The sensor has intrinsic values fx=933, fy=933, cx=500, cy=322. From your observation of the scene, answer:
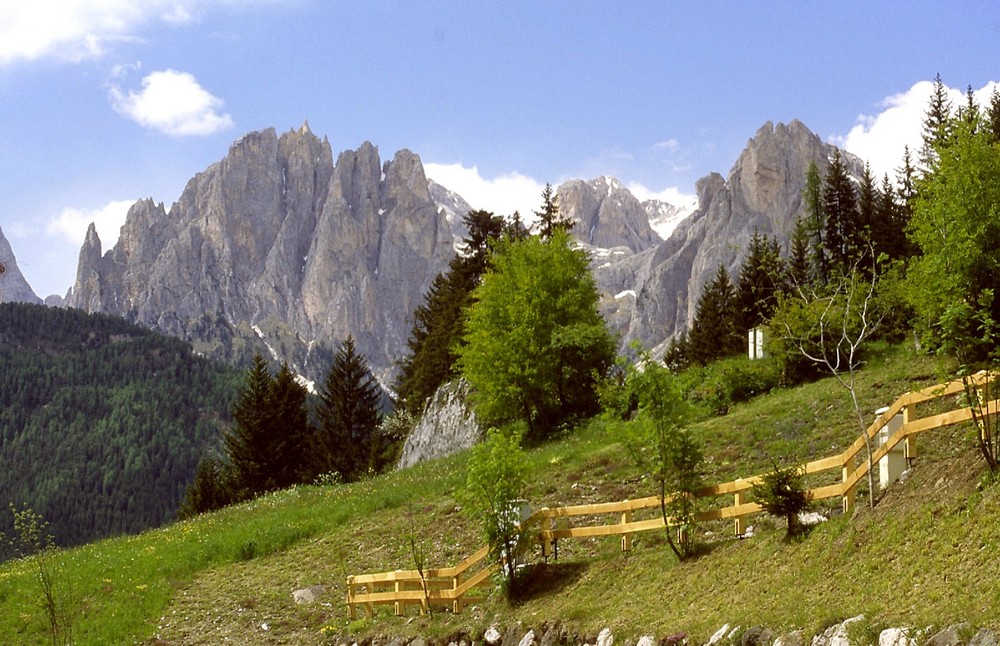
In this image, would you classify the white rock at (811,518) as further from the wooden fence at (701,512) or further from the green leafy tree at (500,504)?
the green leafy tree at (500,504)

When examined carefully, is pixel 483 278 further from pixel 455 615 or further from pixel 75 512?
pixel 75 512

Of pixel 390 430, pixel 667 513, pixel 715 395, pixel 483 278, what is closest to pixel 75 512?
pixel 390 430

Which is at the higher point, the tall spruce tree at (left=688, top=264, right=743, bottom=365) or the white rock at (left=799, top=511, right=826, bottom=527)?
the tall spruce tree at (left=688, top=264, right=743, bottom=365)

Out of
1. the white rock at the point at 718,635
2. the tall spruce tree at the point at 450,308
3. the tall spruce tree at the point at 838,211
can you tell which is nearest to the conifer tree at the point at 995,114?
the tall spruce tree at the point at 838,211

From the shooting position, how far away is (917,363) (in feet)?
95.0

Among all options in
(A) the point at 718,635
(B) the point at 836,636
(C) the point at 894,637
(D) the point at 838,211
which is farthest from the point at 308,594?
(D) the point at 838,211

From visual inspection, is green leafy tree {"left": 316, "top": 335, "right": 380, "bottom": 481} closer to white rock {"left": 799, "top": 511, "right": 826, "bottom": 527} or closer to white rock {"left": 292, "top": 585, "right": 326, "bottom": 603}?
white rock {"left": 292, "top": 585, "right": 326, "bottom": 603}

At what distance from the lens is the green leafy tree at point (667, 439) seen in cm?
1569

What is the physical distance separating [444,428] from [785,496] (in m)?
32.8

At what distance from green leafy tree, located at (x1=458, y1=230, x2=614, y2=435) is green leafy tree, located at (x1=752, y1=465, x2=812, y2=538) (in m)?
22.9

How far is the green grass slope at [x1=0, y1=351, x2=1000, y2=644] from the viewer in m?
11.3

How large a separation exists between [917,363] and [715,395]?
6.95 m

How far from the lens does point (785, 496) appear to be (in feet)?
45.9

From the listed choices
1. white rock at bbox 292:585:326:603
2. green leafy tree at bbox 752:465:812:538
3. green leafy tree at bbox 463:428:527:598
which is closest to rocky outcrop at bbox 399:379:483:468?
white rock at bbox 292:585:326:603
